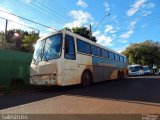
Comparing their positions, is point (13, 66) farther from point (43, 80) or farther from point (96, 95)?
point (96, 95)

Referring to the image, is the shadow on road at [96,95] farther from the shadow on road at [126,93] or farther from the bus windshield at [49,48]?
the bus windshield at [49,48]

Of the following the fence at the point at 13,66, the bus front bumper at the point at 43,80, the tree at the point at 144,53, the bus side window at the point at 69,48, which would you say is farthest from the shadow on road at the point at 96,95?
the tree at the point at 144,53

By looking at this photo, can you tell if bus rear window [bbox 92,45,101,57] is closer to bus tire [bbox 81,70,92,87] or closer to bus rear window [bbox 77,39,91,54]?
bus rear window [bbox 77,39,91,54]

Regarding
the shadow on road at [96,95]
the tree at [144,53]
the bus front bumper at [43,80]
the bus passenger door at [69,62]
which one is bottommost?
the shadow on road at [96,95]

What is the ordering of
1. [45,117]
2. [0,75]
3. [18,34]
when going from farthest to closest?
[18,34]
[0,75]
[45,117]

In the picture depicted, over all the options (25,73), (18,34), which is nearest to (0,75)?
(25,73)

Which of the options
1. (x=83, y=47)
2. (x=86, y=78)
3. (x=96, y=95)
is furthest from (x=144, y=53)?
(x=96, y=95)

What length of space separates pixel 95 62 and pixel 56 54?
4517mm

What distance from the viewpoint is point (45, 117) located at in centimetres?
581

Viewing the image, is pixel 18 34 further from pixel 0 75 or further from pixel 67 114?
pixel 67 114

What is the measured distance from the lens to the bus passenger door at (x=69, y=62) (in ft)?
37.9

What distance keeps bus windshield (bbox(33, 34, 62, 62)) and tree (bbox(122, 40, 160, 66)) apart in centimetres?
5971

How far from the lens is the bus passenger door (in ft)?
37.9

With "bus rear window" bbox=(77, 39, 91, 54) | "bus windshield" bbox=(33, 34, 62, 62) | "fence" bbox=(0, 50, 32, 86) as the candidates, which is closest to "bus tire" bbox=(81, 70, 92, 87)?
"bus rear window" bbox=(77, 39, 91, 54)
